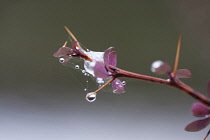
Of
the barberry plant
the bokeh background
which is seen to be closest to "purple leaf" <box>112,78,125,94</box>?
the barberry plant

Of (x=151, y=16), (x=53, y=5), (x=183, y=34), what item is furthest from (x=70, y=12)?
(x=183, y=34)

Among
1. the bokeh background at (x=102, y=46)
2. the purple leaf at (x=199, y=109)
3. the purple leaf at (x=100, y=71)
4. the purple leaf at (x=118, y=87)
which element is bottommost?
the purple leaf at (x=199, y=109)

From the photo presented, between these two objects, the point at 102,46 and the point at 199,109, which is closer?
the point at 199,109

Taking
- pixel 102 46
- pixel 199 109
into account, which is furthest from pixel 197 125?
pixel 102 46

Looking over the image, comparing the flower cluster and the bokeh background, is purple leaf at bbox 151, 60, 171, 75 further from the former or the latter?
the bokeh background

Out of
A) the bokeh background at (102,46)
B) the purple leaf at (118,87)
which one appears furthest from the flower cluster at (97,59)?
the bokeh background at (102,46)

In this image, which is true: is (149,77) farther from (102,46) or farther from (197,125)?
(102,46)

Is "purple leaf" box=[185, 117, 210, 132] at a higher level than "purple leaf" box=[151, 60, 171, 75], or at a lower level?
lower

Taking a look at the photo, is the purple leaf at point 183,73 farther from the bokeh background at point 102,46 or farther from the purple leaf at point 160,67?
the bokeh background at point 102,46

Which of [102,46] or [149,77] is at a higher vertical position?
[102,46]

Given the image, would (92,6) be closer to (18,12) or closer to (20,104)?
(18,12)

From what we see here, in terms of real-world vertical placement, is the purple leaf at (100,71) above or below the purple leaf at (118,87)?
Answer: below
